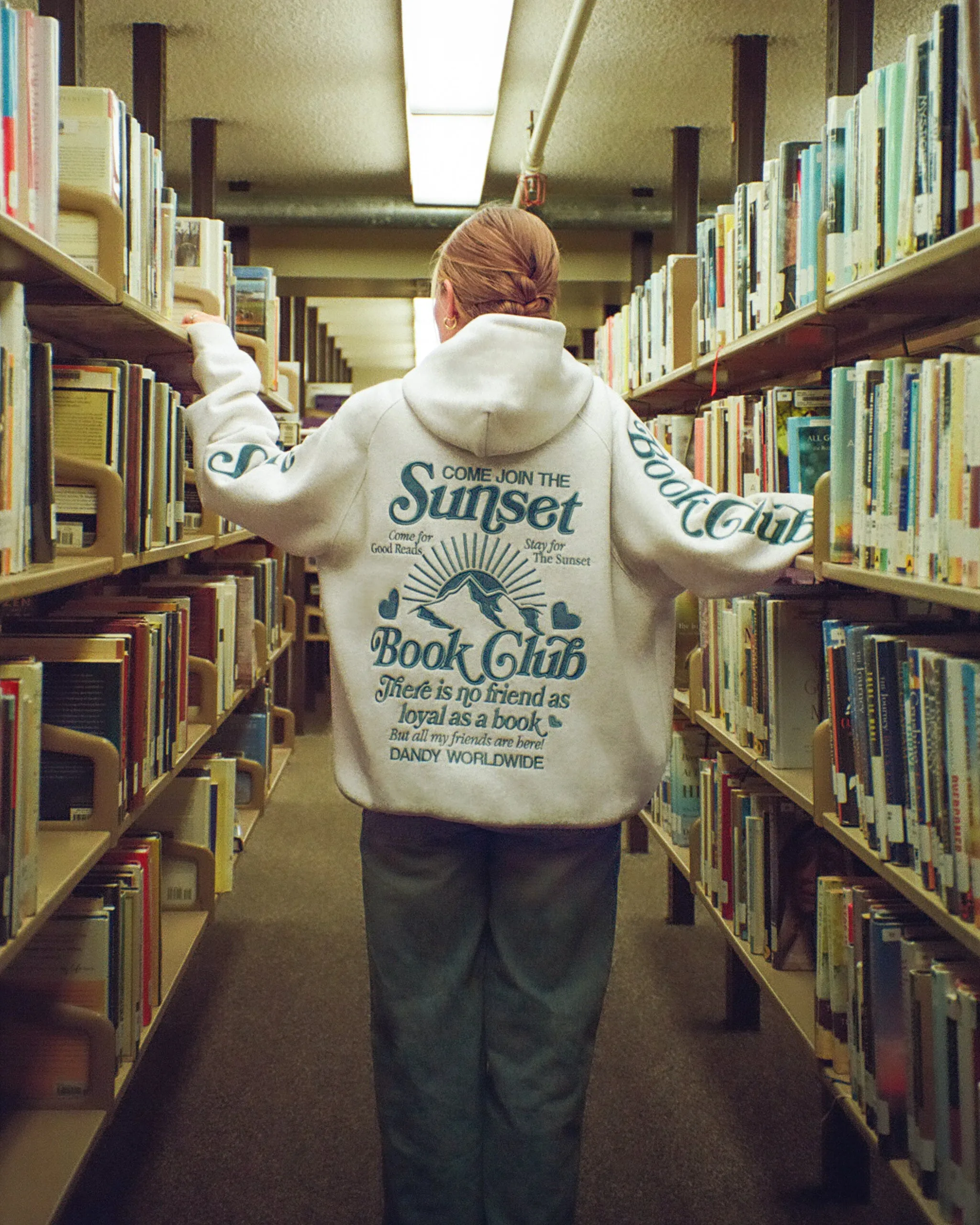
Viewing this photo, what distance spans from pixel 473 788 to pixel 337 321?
8742 millimetres

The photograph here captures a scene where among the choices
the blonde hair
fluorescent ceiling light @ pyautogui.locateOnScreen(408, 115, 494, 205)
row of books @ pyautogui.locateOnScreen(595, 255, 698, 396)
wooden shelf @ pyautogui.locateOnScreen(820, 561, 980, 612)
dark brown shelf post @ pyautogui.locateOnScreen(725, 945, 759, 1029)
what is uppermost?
fluorescent ceiling light @ pyautogui.locateOnScreen(408, 115, 494, 205)

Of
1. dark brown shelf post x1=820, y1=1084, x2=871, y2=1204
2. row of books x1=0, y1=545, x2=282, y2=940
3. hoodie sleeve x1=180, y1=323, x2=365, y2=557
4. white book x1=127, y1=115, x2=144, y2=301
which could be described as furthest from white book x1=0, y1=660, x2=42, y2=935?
dark brown shelf post x1=820, y1=1084, x2=871, y2=1204

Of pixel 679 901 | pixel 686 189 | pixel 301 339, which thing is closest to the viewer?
pixel 679 901

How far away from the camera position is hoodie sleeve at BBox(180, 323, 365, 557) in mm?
1293

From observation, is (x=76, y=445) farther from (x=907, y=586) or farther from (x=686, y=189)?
(x=686, y=189)

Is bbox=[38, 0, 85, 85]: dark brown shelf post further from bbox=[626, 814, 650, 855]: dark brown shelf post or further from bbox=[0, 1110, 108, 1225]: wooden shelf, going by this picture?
bbox=[626, 814, 650, 855]: dark brown shelf post

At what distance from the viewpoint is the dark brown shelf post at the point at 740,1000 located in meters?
2.58

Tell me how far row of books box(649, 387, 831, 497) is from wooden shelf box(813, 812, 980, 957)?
527mm

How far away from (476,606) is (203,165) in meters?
3.56

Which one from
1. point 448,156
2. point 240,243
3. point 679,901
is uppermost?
point 240,243

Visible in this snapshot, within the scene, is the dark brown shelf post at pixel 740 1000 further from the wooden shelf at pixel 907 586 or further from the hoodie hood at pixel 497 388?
the hoodie hood at pixel 497 388

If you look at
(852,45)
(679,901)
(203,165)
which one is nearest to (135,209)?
(852,45)

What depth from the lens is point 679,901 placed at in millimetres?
3322

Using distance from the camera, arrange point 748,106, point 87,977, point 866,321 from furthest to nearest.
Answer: point 748,106 < point 866,321 < point 87,977
